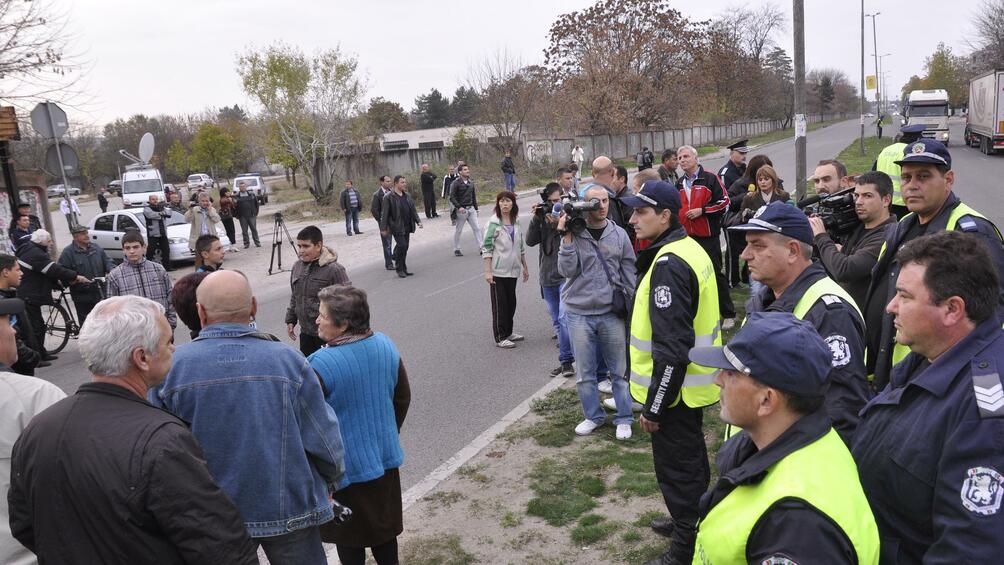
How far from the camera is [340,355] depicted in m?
3.54

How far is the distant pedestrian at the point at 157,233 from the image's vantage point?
16.3m

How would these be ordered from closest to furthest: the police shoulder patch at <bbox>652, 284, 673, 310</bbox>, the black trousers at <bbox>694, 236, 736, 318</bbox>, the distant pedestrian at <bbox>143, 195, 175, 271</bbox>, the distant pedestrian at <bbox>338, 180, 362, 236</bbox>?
the police shoulder patch at <bbox>652, 284, 673, 310</bbox> < the black trousers at <bbox>694, 236, 736, 318</bbox> < the distant pedestrian at <bbox>143, 195, 175, 271</bbox> < the distant pedestrian at <bbox>338, 180, 362, 236</bbox>

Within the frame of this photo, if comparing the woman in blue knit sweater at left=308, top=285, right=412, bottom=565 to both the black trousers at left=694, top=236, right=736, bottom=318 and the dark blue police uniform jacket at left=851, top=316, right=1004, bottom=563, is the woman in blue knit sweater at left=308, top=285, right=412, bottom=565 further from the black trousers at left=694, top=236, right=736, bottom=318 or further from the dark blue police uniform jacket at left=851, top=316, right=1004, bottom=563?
the black trousers at left=694, top=236, right=736, bottom=318

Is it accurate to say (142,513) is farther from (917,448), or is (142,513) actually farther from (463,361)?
(463,361)

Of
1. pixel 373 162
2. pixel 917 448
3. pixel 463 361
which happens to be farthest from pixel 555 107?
pixel 917 448

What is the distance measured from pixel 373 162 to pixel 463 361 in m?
30.2

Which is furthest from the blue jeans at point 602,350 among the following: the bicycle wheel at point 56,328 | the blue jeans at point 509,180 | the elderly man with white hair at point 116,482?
the blue jeans at point 509,180

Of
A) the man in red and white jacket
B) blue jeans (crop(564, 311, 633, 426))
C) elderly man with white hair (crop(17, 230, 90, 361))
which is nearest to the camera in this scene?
blue jeans (crop(564, 311, 633, 426))

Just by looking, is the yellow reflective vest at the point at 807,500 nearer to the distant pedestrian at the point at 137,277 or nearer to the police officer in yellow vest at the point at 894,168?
the police officer in yellow vest at the point at 894,168

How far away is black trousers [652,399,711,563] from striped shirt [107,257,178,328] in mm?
5348

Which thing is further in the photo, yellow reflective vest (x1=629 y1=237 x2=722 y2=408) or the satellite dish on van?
the satellite dish on van

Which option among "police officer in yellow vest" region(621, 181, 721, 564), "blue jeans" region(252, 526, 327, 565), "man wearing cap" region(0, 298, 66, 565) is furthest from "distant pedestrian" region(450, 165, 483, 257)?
"man wearing cap" region(0, 298, 66, 565)

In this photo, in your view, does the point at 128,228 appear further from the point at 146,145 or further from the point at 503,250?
the point at 503,250

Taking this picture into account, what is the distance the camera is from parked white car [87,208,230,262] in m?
17.4
